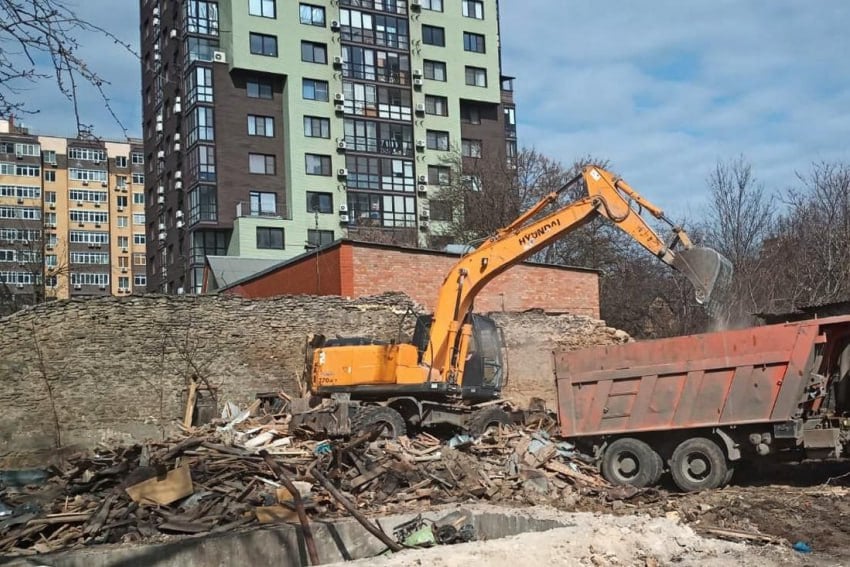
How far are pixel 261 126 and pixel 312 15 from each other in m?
8.47

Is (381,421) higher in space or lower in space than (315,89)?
lower

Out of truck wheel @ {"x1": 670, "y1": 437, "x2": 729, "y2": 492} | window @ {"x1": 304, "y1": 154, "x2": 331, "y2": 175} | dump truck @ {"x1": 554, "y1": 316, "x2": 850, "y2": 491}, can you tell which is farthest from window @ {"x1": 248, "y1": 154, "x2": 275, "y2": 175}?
truck wheel @ {"x1": 670, "y1": 437, "x2": 729, "y2": 492}

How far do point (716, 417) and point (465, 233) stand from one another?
30.9 meters

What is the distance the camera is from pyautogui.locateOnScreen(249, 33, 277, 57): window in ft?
176

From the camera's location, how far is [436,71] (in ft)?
198

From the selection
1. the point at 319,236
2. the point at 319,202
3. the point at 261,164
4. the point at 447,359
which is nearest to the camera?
the point at 447,359

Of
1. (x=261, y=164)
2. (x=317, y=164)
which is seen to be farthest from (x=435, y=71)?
(x=261, y=164)

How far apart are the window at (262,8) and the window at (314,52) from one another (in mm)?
2825

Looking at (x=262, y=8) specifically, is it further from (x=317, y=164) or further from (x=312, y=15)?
(x=317, y=164)

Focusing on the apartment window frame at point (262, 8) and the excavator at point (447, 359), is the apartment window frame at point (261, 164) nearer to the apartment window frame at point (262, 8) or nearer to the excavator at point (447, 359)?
the apartment window frame at point (262, 8)

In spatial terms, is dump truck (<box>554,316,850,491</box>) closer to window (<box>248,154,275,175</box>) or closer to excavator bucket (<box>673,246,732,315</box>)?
excavator bucket (<box>673,246,732,315</box>)

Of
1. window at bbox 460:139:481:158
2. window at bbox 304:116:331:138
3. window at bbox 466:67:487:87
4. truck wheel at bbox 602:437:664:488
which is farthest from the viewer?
window at bbox 466:67:487:87

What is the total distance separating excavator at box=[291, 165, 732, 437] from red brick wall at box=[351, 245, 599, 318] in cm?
727

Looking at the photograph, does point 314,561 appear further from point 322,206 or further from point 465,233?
point 322,206
